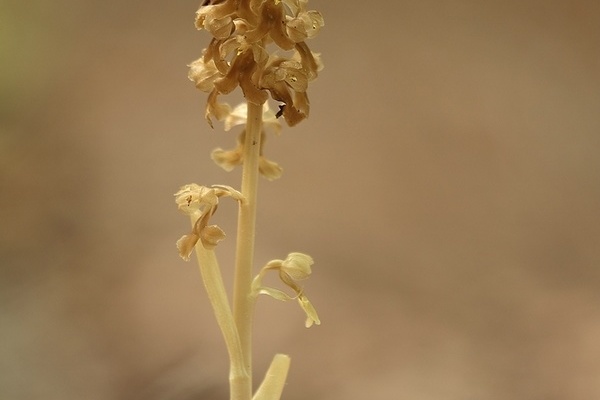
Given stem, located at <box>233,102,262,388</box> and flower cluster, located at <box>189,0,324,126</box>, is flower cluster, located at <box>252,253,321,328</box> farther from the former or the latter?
flower cluster, located at <box>189,0,324,126</box>

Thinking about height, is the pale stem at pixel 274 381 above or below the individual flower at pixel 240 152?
below

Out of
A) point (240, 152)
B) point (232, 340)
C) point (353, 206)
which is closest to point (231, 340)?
point (232, 340)

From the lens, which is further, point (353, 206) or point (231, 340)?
point (353, 206)

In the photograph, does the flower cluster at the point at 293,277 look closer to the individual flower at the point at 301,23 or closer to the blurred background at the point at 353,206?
the individual flower at the point at 301,23

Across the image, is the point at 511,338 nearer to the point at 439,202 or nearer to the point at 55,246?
the point at 439,202

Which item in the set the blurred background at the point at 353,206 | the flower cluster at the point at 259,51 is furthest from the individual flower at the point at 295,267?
the blurred background at the point at 353,206

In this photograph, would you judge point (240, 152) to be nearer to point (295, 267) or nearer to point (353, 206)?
point (295, 267)
